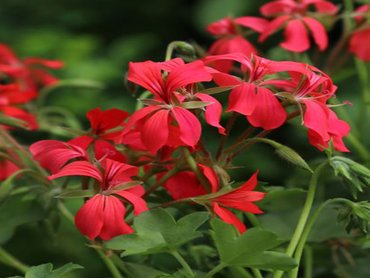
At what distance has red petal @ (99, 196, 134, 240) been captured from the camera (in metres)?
0.57

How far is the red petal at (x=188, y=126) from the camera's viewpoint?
562mm

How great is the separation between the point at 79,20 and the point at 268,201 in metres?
1.29

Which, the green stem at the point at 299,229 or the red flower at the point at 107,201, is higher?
the red flower at the point at 107,201

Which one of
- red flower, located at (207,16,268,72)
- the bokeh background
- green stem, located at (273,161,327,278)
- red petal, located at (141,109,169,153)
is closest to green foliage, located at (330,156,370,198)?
green stem, located at (273,161,327,278)

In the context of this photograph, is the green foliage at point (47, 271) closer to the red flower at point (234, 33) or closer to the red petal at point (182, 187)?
the red petal at point (182, 187)

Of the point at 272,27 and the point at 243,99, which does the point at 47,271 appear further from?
the point at 272,27

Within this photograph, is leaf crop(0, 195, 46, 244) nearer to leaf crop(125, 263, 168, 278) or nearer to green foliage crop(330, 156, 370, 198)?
leaf crop(125, 263, 168, 278)

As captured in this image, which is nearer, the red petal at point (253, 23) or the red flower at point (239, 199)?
the red flower at point (239, 199)

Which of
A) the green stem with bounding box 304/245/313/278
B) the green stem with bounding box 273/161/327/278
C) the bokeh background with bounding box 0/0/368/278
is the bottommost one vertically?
the bokeh background with bounding box 0/0/368/278

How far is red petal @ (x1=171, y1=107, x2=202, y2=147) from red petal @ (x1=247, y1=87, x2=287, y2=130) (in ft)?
0.13

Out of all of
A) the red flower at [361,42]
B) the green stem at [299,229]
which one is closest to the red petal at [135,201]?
the green stem at [299,229]

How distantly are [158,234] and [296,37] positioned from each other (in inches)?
11.8

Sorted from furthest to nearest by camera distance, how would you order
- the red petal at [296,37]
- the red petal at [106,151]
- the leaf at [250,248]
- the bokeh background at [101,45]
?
the bokeh background at [101,45]
the red petal at [296,37]
the red petal at [106,151]
the leaf at [250,248]

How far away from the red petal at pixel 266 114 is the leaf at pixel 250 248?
8 cm
